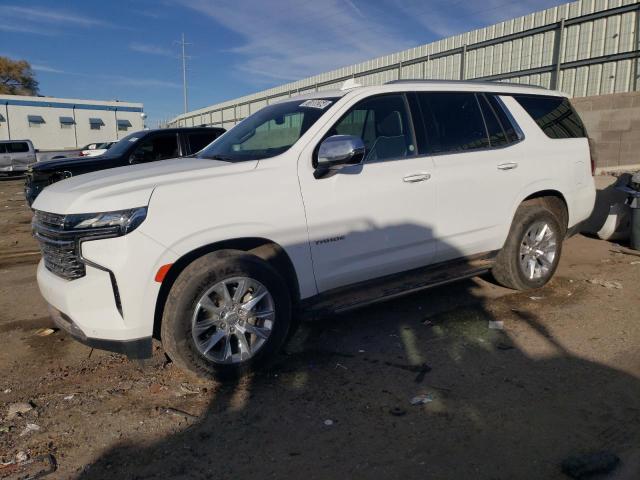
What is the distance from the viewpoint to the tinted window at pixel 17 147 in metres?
26.4

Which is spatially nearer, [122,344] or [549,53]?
[122,344]

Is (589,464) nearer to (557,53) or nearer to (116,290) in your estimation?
(116,290)

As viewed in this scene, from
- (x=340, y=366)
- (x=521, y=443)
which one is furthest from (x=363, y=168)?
(x=521, y=443)

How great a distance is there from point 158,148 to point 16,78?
64036mm

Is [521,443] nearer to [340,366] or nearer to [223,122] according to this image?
[340,366]

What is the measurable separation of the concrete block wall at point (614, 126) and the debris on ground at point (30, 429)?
34.8 feet

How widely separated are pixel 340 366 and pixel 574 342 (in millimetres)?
1911

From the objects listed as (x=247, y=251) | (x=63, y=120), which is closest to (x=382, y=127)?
(x=247, y=251)

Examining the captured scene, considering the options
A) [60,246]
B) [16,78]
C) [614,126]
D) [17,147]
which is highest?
[16,78]

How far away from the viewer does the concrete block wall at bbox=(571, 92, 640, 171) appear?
407 inches

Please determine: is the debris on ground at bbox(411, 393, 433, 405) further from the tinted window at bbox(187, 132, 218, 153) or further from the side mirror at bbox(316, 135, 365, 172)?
the tinted window at bbox(187, 132, 218, 153)

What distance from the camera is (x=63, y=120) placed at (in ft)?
142

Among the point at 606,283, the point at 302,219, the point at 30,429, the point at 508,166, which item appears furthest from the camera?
the point at 606,283

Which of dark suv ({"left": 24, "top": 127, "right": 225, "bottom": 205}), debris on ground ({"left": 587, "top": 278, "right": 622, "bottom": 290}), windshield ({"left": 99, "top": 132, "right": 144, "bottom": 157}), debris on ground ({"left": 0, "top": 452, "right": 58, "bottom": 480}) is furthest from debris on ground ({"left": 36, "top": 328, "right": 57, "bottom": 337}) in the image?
debris on ground ({"left": 587, "top": 278, "right": 622, "bottom": 290})
